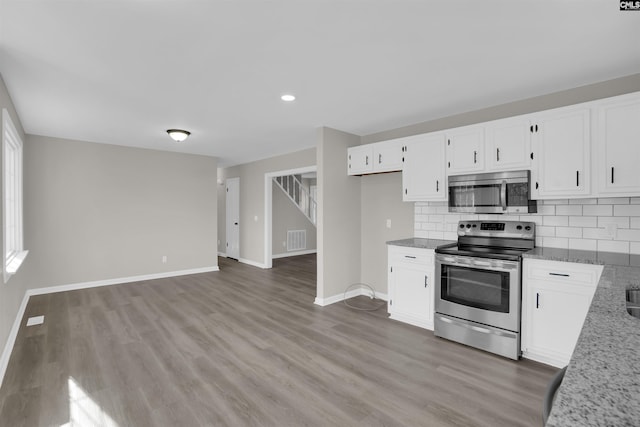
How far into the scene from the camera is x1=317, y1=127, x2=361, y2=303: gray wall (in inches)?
169

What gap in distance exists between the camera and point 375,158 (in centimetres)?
422

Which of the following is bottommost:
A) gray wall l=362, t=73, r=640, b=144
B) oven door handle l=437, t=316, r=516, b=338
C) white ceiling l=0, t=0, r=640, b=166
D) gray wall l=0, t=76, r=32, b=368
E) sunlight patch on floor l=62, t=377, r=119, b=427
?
sunlight patch on floor l=62, t=377, r=119, b=427

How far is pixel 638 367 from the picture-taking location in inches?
28.6

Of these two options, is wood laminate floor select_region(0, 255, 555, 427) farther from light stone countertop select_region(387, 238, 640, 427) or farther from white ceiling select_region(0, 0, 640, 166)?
white ceiling select_region(0, 0, 640, 166)

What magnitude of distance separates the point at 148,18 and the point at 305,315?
3336 millimetres

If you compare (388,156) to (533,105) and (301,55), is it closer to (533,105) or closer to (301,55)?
(533,105)

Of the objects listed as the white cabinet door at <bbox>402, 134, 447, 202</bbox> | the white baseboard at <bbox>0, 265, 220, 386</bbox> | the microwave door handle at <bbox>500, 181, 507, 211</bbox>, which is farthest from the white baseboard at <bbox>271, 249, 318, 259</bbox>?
the microwave door handle at <bbox>500, 181, 507, 211</bbox>

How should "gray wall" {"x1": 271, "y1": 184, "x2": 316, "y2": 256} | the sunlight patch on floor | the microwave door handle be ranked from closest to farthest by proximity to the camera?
the sunlight patch on floor
the microwave door handle
"gray wall" {"x1": 271, "y1": 184, "x2": 316, "y2": 256}

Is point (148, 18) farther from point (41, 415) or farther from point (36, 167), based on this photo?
point (36, 167)

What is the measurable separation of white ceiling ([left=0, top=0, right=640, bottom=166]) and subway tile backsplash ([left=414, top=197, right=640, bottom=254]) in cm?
112

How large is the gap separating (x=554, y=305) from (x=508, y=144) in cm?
153

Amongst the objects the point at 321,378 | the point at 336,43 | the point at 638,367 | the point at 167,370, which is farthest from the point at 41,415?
the point at 336,43

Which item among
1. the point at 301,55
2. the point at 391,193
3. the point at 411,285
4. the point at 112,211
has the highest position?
the point at 301,55

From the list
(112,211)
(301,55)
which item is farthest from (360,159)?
(112,211)
